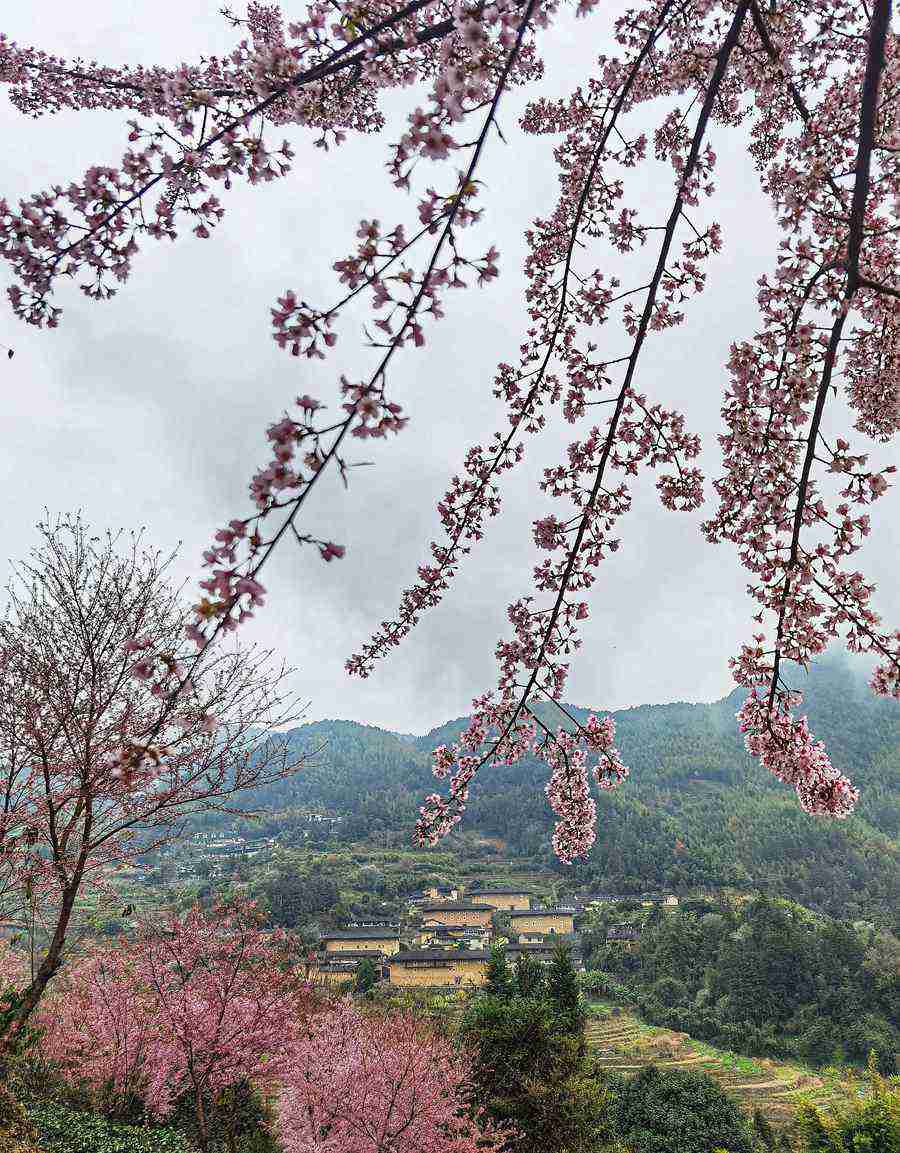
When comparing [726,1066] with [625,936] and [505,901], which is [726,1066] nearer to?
[625,936]

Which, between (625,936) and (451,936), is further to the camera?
(451,936)

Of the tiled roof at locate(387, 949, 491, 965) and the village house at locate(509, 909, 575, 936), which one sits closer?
the tiled roof at locate(387, 949, 491, 965)

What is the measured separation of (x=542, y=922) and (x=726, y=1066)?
2775cm

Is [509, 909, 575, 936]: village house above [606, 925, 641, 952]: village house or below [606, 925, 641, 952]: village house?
below

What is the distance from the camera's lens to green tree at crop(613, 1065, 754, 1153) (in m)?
15.3

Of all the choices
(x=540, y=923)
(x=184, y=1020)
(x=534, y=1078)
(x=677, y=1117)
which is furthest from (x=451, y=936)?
(x=184, y=1020)

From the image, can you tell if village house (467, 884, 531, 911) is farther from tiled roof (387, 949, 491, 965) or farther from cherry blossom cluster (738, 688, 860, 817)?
cherry blossom cluster (738, 688, 860, 817)

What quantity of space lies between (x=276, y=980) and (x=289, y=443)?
13.4 meters

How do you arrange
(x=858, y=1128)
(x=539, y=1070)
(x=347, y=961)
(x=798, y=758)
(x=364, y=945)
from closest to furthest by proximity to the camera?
(x=798, y=758)
(x=858, y=1128)
(x=539, y=1070)
(x=347, y=961)
(x=364, y=945)

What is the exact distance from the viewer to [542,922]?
54656 millimetres

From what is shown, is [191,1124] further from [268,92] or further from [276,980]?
[268,92]

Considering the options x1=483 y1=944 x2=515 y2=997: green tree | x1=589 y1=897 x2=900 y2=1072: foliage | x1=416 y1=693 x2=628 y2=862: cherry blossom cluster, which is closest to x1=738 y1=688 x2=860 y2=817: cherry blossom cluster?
x1=416 y1=693 x2=628 y2=862: cherry blossom cluster

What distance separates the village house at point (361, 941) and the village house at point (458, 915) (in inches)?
374

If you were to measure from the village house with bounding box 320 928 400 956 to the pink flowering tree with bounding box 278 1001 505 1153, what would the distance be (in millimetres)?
36606
